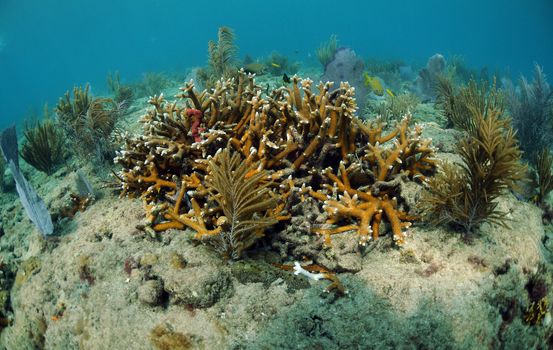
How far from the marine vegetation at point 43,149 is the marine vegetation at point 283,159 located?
12.0 ft

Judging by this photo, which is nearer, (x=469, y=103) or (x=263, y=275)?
(x=263, y=275)

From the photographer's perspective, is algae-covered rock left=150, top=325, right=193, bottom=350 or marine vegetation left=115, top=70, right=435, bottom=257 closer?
algae-covered rock left=150, top=325, right=193, bottom=350

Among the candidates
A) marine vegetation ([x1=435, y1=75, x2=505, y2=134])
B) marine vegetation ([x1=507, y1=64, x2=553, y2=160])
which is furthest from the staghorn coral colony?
marine vegetation ([x1=507, y1=64, x2=553, y2=160])

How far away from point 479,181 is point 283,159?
6.60 ft

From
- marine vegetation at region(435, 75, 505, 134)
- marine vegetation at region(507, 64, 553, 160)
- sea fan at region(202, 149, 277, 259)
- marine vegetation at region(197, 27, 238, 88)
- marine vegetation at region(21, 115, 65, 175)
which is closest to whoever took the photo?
sea fan at region(202, 149, 277, 259)

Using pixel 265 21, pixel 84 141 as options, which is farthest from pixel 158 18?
pixel 84 141

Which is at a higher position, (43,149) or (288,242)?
(43,149)

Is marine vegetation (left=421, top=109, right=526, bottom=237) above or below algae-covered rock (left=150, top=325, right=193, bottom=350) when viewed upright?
above

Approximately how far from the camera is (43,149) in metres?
6.57

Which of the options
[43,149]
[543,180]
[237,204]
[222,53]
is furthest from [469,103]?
[43,149]

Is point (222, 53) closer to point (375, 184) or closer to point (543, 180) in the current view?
point (375, 184)

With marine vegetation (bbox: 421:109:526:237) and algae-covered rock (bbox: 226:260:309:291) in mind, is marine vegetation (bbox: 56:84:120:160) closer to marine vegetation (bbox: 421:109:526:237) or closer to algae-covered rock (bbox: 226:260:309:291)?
algae-covered rock (bbox: 226:260:309:291)

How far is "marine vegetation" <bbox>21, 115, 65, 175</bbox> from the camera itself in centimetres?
651

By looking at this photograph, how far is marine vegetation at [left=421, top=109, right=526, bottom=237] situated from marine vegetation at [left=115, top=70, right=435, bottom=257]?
44 centimetres
